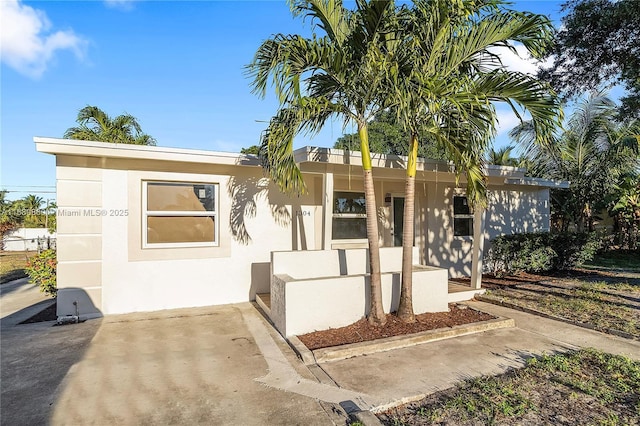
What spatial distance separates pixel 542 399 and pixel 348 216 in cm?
580

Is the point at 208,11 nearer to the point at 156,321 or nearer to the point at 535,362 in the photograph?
the point at 156,321

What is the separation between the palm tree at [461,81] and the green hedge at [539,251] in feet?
16.4

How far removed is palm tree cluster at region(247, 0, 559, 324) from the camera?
4469mm

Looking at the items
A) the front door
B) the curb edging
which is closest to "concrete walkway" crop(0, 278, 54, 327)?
the curb edging

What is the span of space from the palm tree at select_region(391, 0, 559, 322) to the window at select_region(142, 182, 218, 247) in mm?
3956

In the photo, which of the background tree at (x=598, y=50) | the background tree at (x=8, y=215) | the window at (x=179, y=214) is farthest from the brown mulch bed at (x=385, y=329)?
the background tree at (x=8, y=215)

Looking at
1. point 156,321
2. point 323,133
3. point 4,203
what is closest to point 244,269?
point 156,321

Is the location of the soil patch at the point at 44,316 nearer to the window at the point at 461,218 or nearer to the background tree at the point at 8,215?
the window at the point at 461,218

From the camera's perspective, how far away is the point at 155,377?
3.76 meters

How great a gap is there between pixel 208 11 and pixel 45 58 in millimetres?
4077

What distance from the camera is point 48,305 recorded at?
7.08m

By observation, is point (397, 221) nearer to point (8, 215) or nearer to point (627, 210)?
point (627, 210)

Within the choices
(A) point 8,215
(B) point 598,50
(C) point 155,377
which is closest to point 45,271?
(C) point 155,377

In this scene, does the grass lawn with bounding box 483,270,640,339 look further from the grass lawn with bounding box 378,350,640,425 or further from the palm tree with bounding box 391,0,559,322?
the palm tree with bounding box 391,0,559,322
